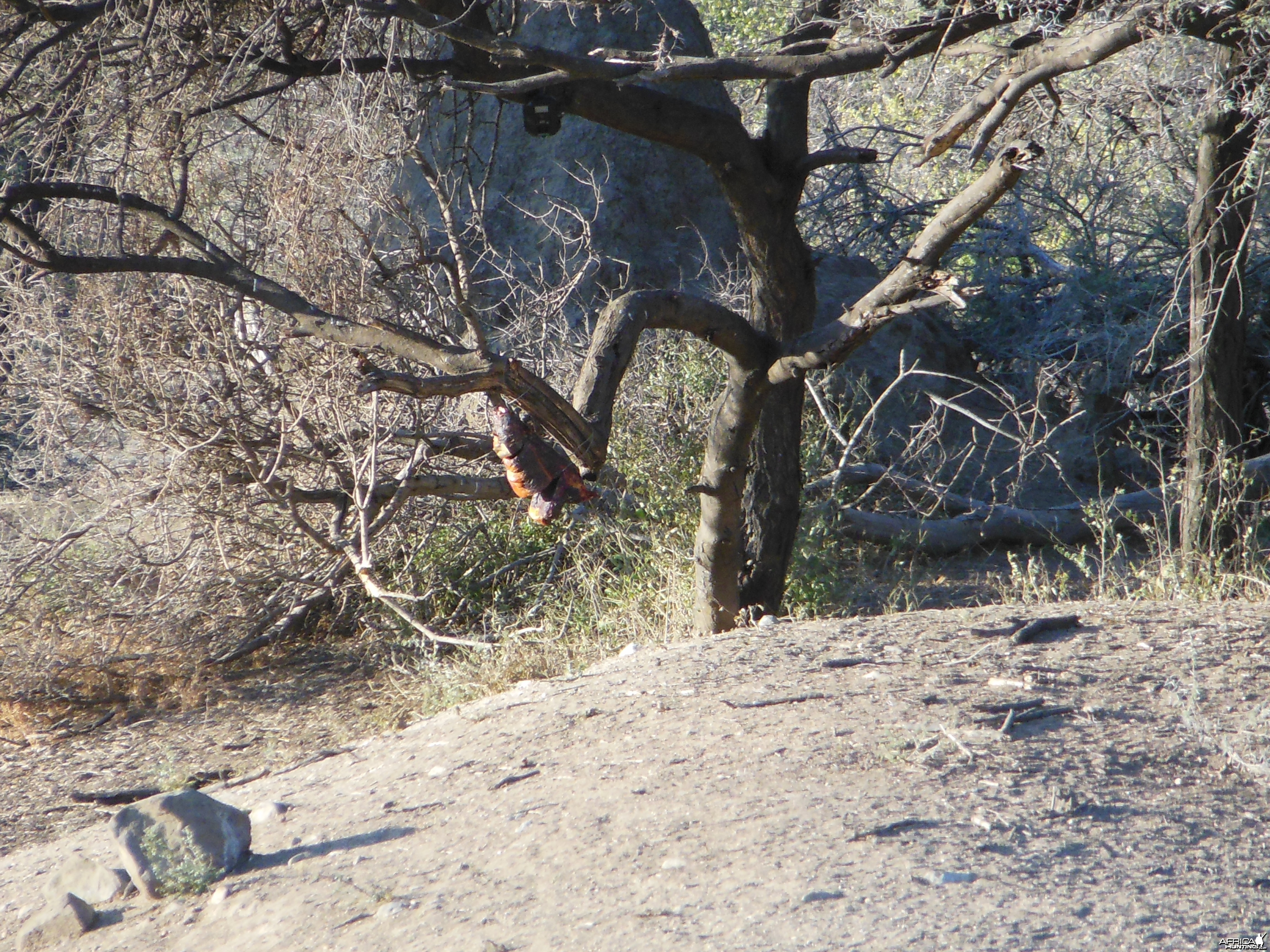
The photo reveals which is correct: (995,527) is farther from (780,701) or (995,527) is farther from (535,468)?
(535,468)

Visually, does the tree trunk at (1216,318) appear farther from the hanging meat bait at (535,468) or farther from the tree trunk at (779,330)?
the hanging meat bait at (535,468)

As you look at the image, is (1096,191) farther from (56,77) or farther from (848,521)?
(56,77)

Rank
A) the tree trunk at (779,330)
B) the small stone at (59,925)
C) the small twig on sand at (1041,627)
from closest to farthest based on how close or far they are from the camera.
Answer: the small stone at (59,925) < the small twig on sand at (1041,627) < the tree trunk at (779,330)

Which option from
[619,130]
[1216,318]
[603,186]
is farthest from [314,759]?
[603,186]

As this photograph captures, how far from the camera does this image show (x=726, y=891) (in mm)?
2533

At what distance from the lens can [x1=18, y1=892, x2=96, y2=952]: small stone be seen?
306 centimetres

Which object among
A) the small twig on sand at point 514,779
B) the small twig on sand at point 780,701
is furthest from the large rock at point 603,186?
the small twig on sand at point 514,779

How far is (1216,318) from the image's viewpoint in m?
5.87

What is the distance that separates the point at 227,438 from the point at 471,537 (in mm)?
1616

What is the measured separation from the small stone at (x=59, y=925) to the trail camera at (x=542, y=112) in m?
3.22

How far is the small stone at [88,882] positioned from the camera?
→ 10.6 ft

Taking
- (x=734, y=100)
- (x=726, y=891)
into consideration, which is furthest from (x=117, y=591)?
(x=734, y=100)

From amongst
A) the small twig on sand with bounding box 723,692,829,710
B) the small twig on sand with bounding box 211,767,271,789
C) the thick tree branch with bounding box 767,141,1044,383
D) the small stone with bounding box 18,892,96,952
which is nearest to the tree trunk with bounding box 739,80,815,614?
the thick tree branch with bounding box 767,141,1044,383

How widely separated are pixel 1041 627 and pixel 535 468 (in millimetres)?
2069
